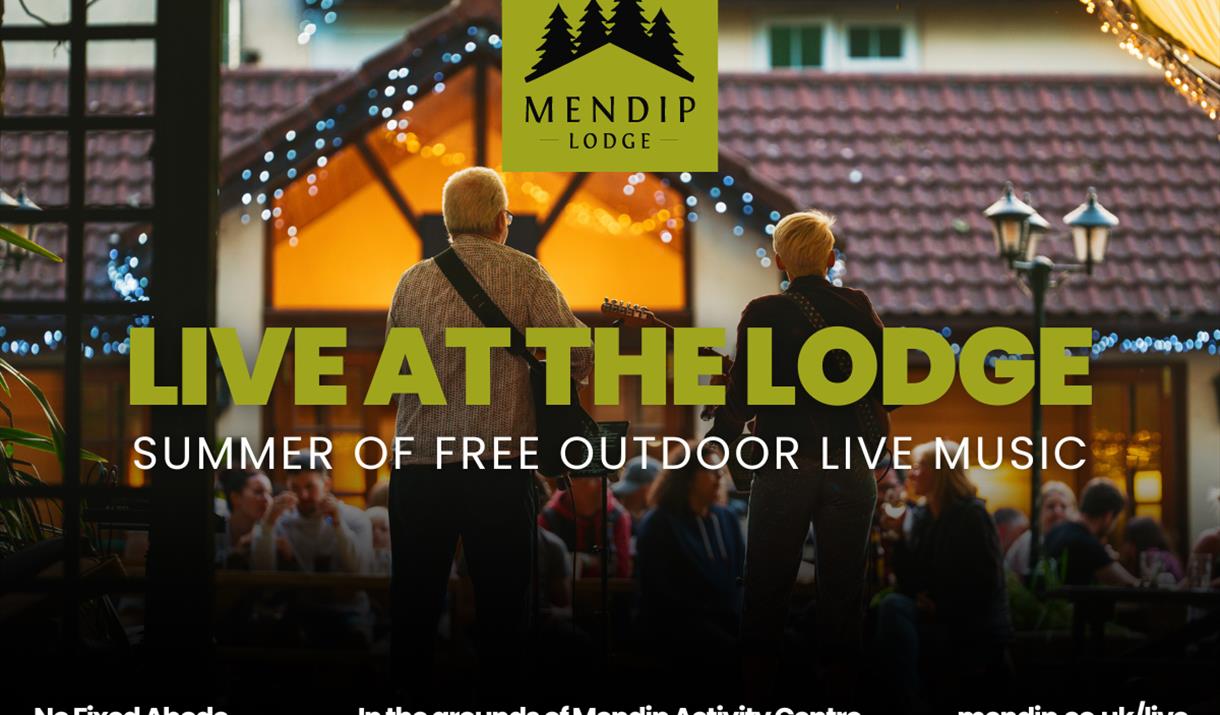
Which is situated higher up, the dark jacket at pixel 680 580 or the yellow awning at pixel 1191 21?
the yellow awning at pixel 1191 21

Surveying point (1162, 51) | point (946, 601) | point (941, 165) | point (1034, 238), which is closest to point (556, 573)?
point (946, 601)

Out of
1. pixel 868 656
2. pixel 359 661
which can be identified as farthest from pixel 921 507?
pixel 359 661

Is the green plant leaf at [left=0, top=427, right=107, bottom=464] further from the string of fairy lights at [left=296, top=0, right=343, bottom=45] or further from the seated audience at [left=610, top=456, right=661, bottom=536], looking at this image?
the string of fairy lights at [left=296, top=0, right=343, bottom=45]

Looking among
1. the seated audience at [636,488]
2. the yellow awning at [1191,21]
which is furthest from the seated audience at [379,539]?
the yellow awning at [1191,21]

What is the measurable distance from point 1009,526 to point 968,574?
2.59 metres

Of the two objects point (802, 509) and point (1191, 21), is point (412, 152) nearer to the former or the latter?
point (1191, 21)

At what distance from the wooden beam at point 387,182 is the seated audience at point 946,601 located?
4.14 metres

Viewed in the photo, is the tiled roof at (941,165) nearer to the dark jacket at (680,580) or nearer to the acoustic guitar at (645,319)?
the dark jacket at (680,580)

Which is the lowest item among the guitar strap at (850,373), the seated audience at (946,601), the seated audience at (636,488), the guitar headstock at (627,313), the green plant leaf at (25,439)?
the seated audience at (946,601)

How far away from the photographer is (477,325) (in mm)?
3752

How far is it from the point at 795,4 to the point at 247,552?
30.9 ft

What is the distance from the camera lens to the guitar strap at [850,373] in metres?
3.91

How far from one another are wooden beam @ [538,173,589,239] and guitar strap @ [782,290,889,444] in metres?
5.48

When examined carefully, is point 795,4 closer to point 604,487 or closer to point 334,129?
point 334,129
